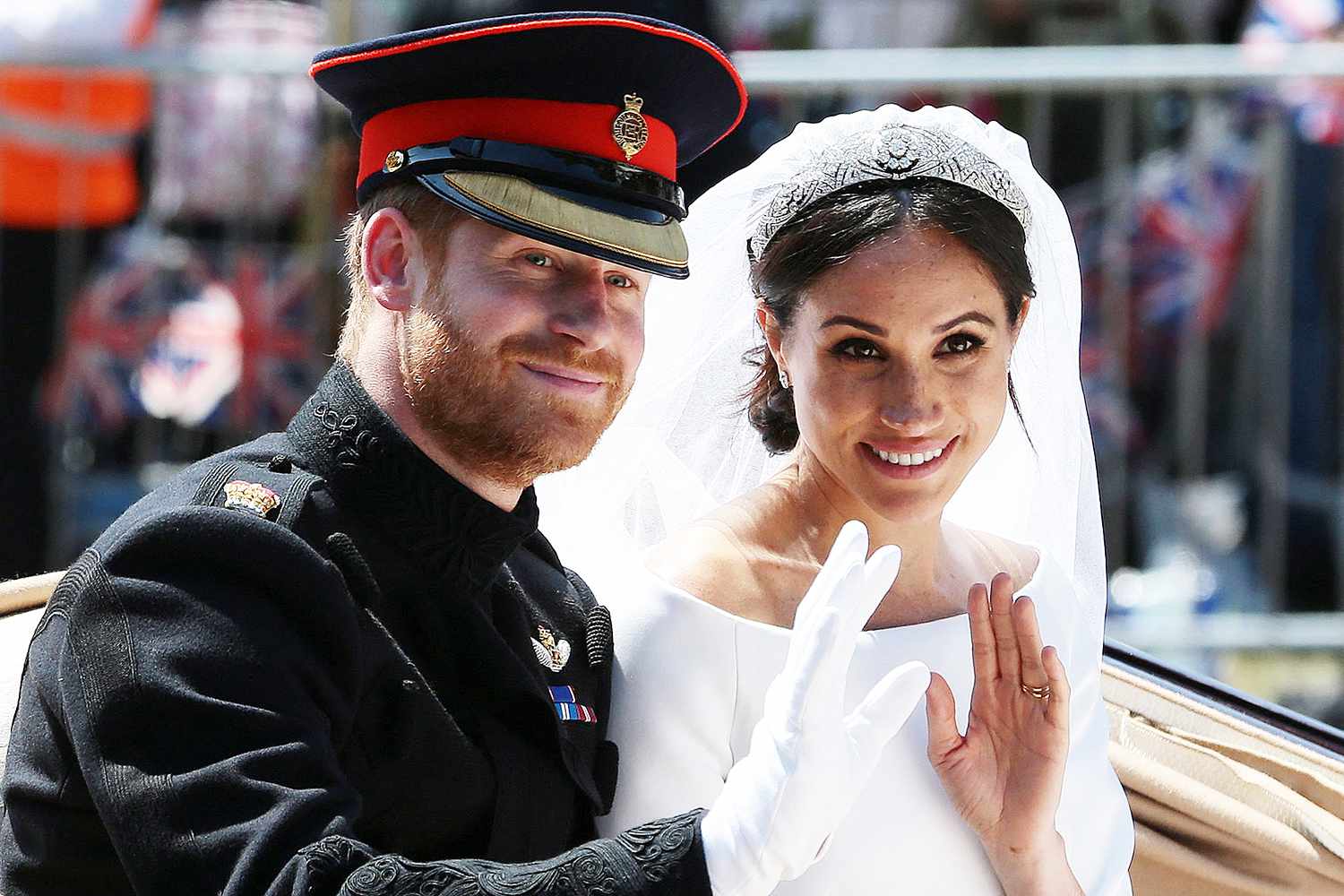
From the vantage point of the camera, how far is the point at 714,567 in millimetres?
2348

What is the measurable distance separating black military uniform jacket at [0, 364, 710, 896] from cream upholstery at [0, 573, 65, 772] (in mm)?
288

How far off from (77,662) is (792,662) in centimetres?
70

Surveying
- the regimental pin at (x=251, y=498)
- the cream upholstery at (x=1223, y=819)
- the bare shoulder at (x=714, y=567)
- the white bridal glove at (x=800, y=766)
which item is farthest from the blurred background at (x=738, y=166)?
the white bridal glove at (x=800, y=766)

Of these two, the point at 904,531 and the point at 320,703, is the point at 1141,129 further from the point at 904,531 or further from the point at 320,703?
the point at 320,703

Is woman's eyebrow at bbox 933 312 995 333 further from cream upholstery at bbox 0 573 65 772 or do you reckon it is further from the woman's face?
cream upholstery at bbox 0 573 65 772

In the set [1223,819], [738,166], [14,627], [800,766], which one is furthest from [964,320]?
[738,166]

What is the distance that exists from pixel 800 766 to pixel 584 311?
65cm

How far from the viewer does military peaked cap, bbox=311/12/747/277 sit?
2082 mm

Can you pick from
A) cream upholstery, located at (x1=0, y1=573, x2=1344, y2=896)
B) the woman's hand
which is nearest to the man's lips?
the woman's hand

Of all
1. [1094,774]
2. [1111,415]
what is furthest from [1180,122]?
[1094,774]

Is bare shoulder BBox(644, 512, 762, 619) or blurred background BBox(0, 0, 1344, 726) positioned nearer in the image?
bare shoulder BBox(644, 512, 762, 619)

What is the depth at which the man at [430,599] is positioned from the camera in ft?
5.61

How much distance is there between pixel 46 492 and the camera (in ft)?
16.2

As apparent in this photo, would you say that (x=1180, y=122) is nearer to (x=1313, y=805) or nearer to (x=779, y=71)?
(x=779, y=71)
